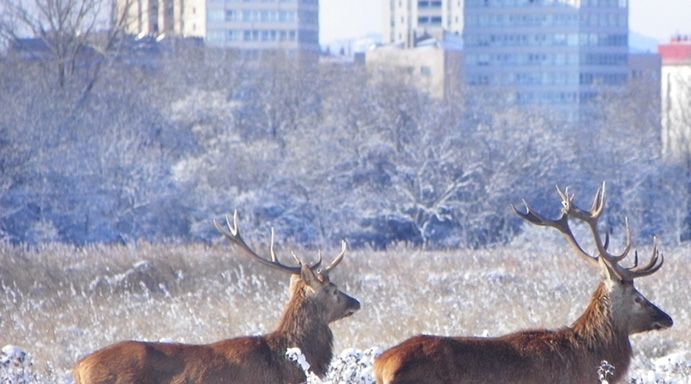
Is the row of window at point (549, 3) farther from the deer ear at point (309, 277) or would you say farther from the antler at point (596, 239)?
the deer ear at point (309, 277)

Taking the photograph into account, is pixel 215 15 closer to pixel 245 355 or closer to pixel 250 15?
pixel 250 15

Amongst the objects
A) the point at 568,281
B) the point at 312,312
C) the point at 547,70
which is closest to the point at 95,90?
the point at 568,281

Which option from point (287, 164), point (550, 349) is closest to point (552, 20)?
point (287, 164)

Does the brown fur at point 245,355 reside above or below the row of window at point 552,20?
below

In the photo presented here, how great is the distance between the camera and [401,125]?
156 ft

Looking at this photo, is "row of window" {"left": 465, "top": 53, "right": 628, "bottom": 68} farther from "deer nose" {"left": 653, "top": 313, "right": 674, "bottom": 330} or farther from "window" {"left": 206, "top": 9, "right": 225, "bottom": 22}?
"deer nose" {"left": 653, "top": 313, "right": 674, "bottom": 330}

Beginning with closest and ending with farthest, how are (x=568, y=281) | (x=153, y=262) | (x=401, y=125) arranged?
(x=568, y=281)
(x=153, y=262)
(x=401, y=125)

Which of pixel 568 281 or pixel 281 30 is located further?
pixel 281 30

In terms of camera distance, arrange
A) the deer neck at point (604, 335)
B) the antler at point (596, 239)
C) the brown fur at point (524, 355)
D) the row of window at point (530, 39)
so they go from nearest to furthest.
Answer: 1. the brown fur at point (524, 355)
2. the deer neck at point (604, 335)
3. the antler at point (596, 239)
4. the row of window at point (530, 39)

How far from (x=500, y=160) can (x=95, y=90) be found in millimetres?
13901

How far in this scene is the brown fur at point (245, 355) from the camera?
24.7 ft

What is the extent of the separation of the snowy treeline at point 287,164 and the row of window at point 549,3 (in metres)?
80.8

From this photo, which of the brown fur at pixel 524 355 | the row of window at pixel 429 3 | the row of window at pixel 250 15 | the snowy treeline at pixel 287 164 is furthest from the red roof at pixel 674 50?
the brown fur at pixel 524 355

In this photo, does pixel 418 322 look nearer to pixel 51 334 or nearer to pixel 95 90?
pixel 51 334
